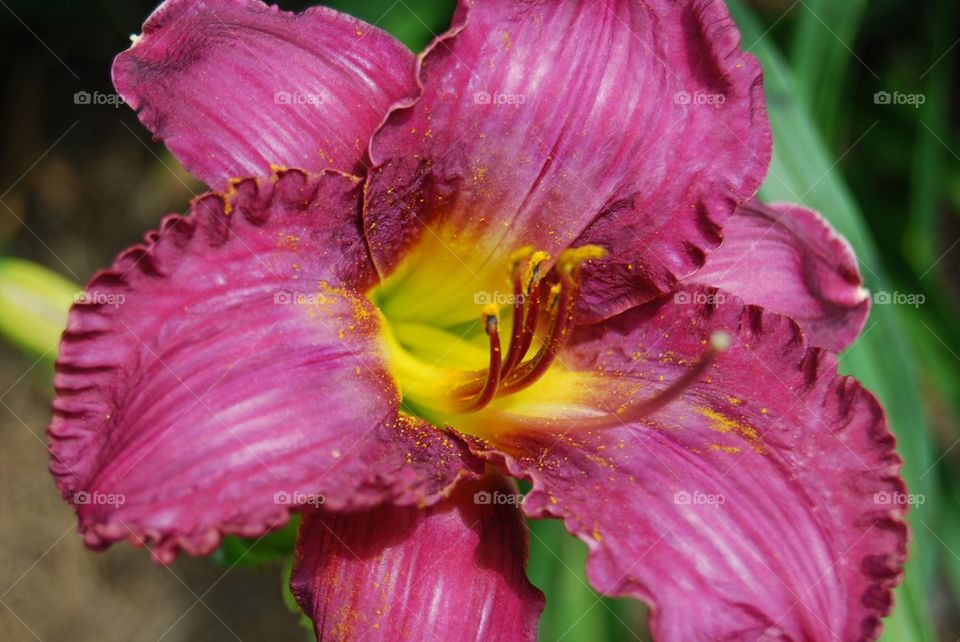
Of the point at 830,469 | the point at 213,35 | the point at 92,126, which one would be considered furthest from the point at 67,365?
the point at 92,126
